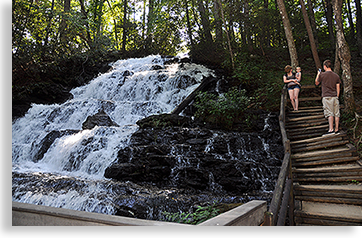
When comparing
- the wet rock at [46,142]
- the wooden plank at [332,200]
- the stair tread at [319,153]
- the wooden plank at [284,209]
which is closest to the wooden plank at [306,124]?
the stair tread at [319,153]

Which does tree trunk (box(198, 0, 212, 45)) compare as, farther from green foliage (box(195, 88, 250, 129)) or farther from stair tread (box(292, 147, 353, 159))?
stair tread (box(292, 147, 353, 159))

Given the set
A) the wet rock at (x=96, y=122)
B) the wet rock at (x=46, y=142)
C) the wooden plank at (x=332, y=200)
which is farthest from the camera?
the wet rock at (x=96, y=122)

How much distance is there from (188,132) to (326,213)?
5.74 m

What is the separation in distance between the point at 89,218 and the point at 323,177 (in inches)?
238

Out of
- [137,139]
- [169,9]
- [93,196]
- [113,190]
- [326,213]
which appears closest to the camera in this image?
[326,213]

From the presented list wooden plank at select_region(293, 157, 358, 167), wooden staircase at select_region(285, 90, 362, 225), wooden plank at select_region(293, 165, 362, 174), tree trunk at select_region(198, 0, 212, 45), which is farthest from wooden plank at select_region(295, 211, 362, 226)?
tree trunk at select_region(198, 0, 212, 45)

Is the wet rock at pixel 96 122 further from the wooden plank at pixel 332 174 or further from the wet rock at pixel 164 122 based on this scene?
the wooden plank at pixel 332 174

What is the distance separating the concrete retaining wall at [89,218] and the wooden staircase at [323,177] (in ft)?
9.42

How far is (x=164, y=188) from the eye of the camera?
722cm

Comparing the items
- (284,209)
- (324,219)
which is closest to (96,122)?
(284,209)

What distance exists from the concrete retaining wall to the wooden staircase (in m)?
2.87

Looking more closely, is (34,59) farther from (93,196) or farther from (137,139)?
(93,196)

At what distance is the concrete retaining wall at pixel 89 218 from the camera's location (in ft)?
7.15

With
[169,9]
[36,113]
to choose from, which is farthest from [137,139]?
[169,9]
